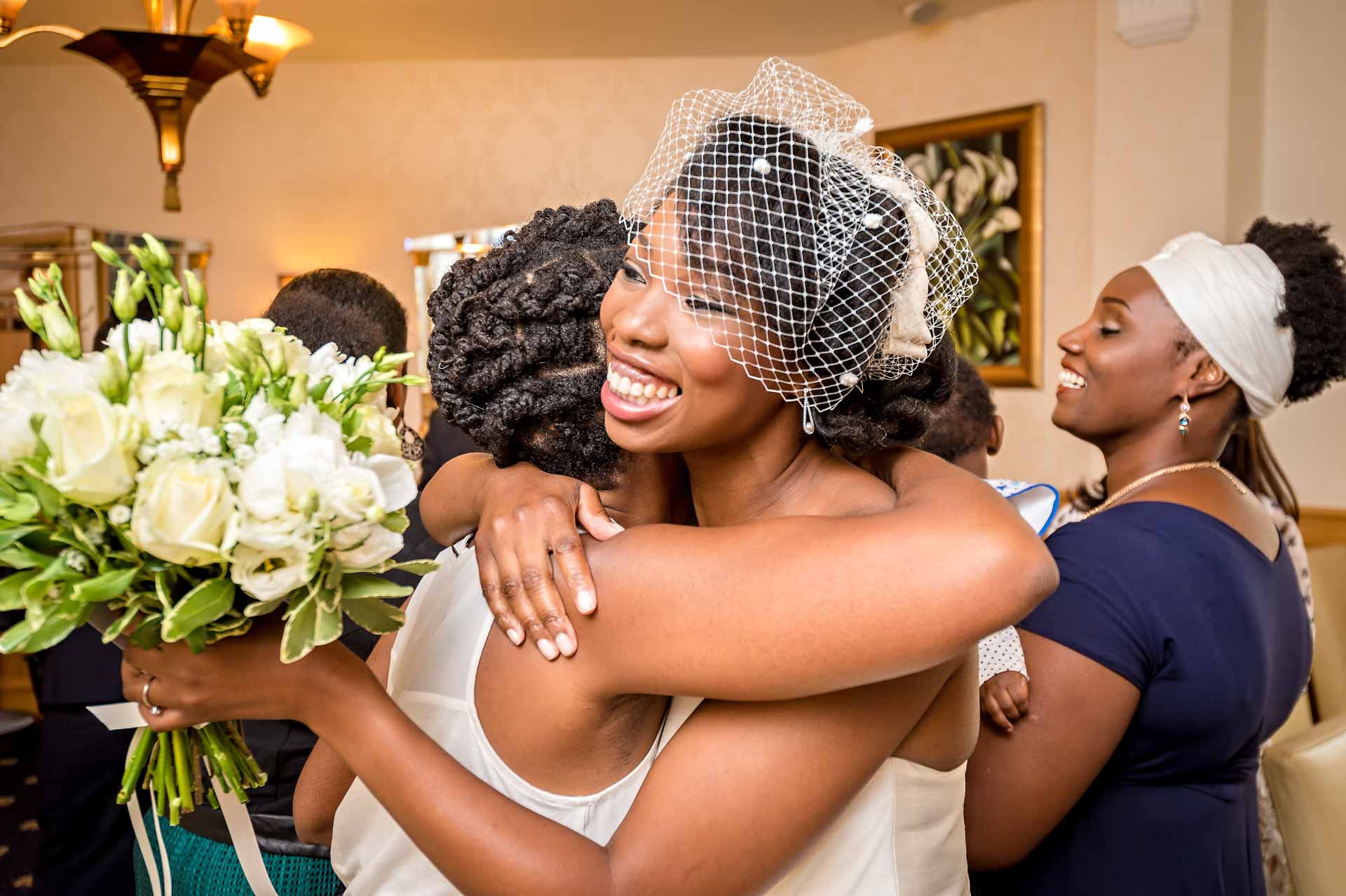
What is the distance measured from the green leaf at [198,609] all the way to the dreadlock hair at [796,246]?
A: 22.8 inches

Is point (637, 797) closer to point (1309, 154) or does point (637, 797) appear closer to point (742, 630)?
point (742, 630)

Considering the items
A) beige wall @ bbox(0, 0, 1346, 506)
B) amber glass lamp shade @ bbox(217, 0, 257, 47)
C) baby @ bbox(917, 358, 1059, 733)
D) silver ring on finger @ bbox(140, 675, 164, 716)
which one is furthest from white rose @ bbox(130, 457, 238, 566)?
beige wall @ bbox(0, 0, 1346, 506)

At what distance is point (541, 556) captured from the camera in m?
1.18

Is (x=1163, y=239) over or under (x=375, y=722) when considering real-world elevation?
over

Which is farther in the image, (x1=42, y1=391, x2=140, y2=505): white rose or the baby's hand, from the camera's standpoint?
the baby's hand

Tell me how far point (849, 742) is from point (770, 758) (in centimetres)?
8

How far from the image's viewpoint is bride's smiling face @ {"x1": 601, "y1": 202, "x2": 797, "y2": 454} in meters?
1.19

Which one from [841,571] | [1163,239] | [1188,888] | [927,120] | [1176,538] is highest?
[927,120]

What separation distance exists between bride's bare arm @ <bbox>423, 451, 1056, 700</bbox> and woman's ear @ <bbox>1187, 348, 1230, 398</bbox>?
1243mm

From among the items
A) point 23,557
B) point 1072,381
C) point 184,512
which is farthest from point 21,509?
point 1072,381

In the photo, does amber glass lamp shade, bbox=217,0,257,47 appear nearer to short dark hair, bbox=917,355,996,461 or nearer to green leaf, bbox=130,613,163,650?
short dark hair, bbox=917,355,996,461

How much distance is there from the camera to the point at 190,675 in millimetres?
1123

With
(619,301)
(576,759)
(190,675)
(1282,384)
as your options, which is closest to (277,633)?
(190,675)

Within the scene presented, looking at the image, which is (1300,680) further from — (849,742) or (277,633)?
(277,633)
